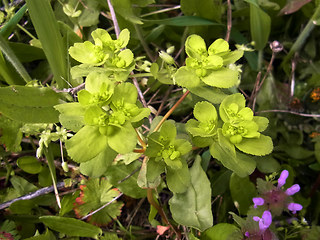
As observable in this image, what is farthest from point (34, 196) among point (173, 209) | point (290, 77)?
point (290, 77)

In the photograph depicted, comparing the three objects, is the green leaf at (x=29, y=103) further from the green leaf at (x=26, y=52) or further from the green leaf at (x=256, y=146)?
the green leaf at (x=256, y=146)

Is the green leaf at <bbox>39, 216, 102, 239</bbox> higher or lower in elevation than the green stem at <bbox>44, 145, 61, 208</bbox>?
lower

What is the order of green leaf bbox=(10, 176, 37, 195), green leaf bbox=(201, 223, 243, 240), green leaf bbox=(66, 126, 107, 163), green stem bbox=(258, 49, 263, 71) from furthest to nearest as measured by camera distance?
green stem bbox=(258, 49, 263, 71) < green leaf bbox=(10, 176, 37, 195) < green leaf bbox=(201, 223, 243, 240) < green leaf bbox=(66, 126, 107, 163)

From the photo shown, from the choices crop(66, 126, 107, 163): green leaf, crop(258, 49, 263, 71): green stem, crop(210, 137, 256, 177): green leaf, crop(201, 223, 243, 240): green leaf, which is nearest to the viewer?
crop(66, 126, 107, 163): green leaf

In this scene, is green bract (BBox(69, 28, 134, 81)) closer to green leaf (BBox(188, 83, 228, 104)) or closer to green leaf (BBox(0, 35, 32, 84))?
green leaf (BBox(188, 83, 228, 104))

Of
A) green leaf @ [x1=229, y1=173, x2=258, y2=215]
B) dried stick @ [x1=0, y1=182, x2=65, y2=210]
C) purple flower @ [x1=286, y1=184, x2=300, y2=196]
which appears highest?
dried stick @ [x1=0, y1=182, x2=65, y2=210]

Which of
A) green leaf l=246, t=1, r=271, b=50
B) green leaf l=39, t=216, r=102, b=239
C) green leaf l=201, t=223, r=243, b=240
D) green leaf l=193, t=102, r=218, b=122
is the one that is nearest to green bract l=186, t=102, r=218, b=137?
green leaf l=193, t=102, r=218, b=122

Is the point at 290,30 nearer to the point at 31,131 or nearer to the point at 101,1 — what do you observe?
the point at 101,1

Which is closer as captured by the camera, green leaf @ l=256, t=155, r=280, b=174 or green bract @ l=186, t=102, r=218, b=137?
green bract @ l=186, t=102, r=218, b=137
